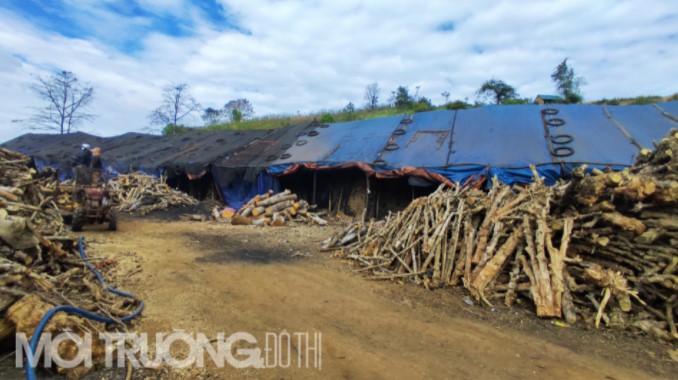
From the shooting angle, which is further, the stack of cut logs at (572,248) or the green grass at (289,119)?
the green grass at (289,119)

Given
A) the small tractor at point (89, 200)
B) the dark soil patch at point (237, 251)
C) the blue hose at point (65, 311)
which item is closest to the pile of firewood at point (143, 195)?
the small tractor at point (89, 200)

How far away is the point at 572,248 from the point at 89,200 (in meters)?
11.0

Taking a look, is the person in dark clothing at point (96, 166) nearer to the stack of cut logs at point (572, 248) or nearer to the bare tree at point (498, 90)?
the stack of cut logs at point (572, 248)

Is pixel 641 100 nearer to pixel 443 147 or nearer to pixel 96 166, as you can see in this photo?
pixel 443 147

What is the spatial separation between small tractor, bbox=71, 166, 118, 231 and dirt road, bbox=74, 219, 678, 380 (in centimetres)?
250

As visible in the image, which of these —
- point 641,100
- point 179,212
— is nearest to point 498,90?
point 641,100

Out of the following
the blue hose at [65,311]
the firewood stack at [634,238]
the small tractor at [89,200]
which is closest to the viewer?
the blue hose at [65,311]

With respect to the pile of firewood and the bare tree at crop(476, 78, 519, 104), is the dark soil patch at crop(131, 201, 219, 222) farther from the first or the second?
the bare tree at crop(476, 78, 519, 104)

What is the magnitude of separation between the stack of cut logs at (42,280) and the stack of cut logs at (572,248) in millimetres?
4444

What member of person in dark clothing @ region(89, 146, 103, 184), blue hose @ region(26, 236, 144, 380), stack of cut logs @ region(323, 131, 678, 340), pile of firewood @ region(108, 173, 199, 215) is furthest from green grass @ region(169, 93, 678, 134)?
blue hose @ region(26, 236, 144, 380)

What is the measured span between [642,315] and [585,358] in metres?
1.53

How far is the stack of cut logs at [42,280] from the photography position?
10.3 ft

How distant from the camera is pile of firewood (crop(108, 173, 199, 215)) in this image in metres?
14.9

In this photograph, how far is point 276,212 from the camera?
13180 millimetres
